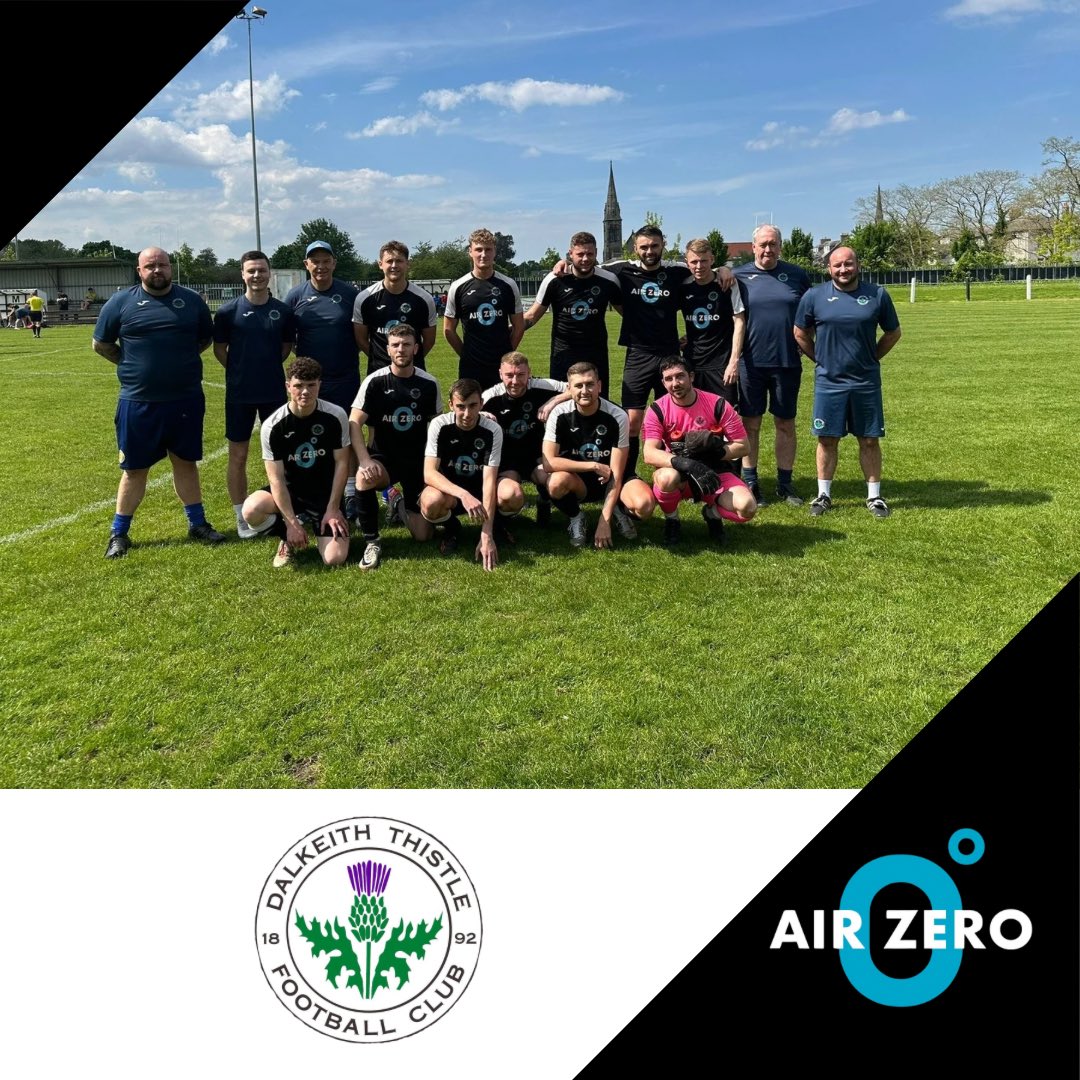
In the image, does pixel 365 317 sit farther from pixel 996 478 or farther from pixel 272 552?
pixel 996 478

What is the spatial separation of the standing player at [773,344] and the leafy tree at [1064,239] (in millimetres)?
64911

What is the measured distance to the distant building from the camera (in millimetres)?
111356

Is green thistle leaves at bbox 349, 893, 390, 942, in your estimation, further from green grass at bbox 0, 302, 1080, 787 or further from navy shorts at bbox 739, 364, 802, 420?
navy shorts at bbox 739, 364, 802, 420

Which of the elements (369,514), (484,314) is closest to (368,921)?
(369,514)

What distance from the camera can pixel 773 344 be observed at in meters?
6.57

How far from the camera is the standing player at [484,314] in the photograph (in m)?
6.35

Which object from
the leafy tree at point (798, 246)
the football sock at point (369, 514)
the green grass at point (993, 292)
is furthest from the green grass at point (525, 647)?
the leafy tree at point (798, 246)

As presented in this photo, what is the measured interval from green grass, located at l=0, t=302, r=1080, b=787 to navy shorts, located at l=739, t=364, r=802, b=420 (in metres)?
0.81

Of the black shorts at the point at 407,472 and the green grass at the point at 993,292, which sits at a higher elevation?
the green grass at the point at 993,292

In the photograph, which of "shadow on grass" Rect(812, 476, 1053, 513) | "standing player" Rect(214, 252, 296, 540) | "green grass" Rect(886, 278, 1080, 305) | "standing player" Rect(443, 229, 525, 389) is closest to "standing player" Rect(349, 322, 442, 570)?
"standing player" Rect(443, 229, 525, 389)

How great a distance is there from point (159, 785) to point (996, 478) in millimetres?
6766

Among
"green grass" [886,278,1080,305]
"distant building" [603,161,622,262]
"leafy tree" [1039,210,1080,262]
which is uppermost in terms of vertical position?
"distant building" [603,161,622,262]

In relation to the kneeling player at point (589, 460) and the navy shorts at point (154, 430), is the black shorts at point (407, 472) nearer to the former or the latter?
the kneeling player at point (589, 460)

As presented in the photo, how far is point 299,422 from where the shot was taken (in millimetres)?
5535
